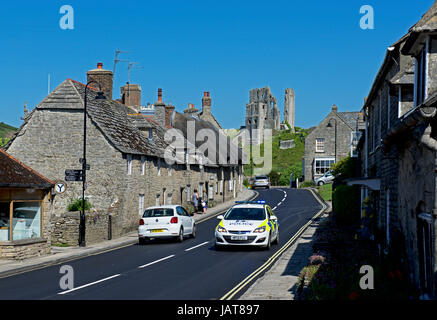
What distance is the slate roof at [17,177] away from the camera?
18.9 meters

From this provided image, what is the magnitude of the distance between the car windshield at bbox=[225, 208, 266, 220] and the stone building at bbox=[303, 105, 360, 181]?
44911mm

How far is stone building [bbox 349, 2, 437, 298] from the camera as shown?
8.31 metres

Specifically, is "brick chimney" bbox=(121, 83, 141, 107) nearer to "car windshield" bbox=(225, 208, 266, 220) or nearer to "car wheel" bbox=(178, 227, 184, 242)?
"car wheel" bbox=(178, 227, 184, 242)

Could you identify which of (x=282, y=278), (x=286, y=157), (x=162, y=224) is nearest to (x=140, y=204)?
(x=162, y=224)

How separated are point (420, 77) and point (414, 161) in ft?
5.30

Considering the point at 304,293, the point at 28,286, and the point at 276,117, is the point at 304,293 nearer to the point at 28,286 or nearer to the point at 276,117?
the point at 28,286

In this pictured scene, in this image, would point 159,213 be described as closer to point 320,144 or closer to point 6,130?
point 320,144

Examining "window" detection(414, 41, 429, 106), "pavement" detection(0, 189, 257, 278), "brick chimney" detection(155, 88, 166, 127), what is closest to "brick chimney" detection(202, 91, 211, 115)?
"brick chimney" detection(155, 88, 166, 127)

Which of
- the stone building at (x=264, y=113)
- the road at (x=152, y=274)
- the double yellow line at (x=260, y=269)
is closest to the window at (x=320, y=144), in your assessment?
the double yellow line at (x=260, y=269)

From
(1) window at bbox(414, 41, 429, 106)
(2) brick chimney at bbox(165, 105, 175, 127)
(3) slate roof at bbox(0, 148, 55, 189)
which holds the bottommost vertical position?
(3) slate roof at bbox(0, 148, 55, 189)

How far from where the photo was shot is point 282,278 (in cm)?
1371

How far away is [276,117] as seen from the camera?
166 meters
